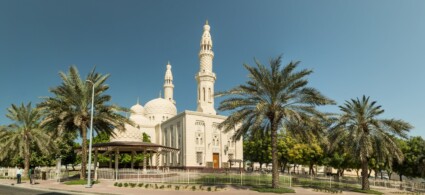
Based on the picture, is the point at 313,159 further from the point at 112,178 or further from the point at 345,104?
the point at 112,178

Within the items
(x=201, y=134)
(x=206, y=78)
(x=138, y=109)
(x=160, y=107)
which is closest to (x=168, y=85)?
(x=138, y=109)

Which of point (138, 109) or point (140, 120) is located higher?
point (138, 109)

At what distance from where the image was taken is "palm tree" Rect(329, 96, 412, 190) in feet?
88.3

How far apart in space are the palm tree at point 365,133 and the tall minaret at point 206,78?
114 ft

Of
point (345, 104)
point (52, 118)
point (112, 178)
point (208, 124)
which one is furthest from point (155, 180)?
point (208, 124)

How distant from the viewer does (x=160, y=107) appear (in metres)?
75.2

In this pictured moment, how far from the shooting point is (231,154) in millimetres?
59062

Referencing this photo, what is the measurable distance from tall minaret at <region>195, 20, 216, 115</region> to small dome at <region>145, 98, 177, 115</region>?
48.8 feet

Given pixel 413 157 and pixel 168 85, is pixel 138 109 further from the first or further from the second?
pixel 413 157

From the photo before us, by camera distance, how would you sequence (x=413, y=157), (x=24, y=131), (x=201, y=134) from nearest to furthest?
(x=24, y=131) < (x=413, y=157) < (x=201, y=134)

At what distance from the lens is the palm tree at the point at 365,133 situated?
26.9 meters

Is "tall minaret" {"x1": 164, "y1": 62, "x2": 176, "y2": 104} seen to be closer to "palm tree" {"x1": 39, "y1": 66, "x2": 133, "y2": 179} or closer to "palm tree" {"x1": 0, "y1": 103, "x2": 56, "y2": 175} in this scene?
"palm tree" {"x1": 0, "y1": 103, "x2": 56, "y2": 175}

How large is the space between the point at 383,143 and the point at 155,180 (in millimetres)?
19015

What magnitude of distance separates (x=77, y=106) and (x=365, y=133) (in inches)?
949
